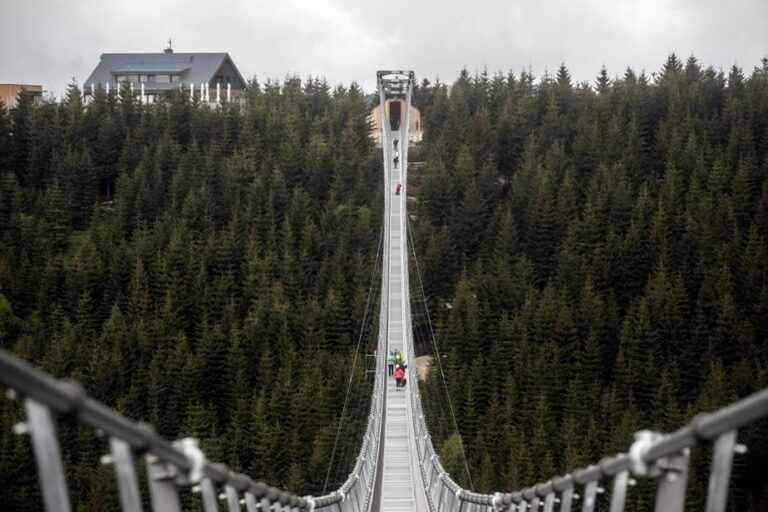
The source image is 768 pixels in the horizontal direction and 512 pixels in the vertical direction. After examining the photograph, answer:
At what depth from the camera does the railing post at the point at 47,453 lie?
223 centimetres

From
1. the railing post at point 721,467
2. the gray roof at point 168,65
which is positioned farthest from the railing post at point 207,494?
the gray roof at point 168,65

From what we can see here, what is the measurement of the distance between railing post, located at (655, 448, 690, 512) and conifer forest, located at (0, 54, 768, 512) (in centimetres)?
3421

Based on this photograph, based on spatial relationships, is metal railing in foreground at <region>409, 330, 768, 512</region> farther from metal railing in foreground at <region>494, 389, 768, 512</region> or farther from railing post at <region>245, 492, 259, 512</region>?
railing post at <region>245, 492, 259, 512</region>

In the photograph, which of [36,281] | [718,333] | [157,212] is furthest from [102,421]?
[157,212]

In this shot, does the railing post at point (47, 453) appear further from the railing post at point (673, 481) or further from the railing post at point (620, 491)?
the railing post at point (620, 491)

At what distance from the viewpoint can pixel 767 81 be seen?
9844 cm

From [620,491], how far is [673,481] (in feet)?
1.54

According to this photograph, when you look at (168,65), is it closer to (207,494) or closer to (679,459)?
(207,494)

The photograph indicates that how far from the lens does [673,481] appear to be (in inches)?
123

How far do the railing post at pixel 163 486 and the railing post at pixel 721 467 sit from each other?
149 centimetres

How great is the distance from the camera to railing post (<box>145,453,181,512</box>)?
315 centimetres

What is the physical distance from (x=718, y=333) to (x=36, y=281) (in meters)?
43.3

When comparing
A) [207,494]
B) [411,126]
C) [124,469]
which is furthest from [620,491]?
[411,126]

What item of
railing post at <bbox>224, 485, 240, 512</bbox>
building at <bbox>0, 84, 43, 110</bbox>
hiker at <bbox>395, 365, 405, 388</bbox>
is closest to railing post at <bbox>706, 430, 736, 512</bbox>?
railing post at <bbox>224, 485, 240, 512</bbox>
